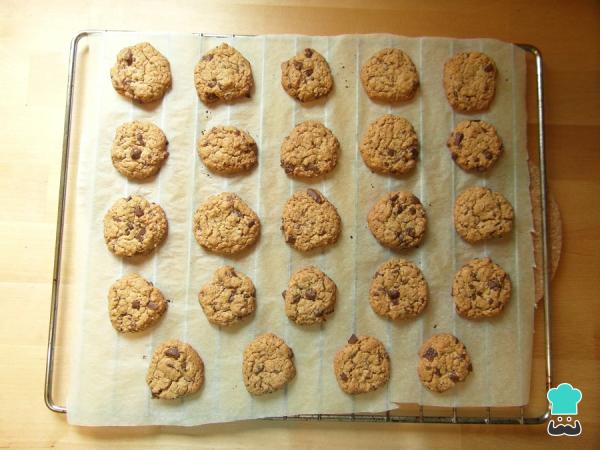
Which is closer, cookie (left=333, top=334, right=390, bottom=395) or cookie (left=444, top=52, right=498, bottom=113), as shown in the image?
cookie (left=333, top=334, right=390, bottom=395)

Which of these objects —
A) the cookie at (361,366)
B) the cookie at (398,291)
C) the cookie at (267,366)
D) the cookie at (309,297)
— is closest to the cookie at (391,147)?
the cookie at (398,291)

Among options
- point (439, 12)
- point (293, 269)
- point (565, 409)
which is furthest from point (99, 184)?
point (565, 409)

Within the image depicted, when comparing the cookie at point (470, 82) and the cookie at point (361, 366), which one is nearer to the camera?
the cookie at point (361, 366)

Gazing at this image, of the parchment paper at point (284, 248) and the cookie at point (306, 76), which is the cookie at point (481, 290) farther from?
the cookie at point (306, 76)

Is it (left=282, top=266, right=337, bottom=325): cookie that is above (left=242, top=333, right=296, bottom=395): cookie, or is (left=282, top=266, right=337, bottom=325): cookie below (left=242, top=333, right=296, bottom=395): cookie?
above

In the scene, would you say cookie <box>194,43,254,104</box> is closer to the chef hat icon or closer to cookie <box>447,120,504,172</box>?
cookie <box>447,120,504,172</box>

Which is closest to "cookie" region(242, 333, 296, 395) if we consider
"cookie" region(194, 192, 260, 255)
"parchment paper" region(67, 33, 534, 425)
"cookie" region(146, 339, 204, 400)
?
"parchment paper" region(67, 33, 534, 425)

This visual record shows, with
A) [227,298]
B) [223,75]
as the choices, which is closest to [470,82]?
[223,75]
